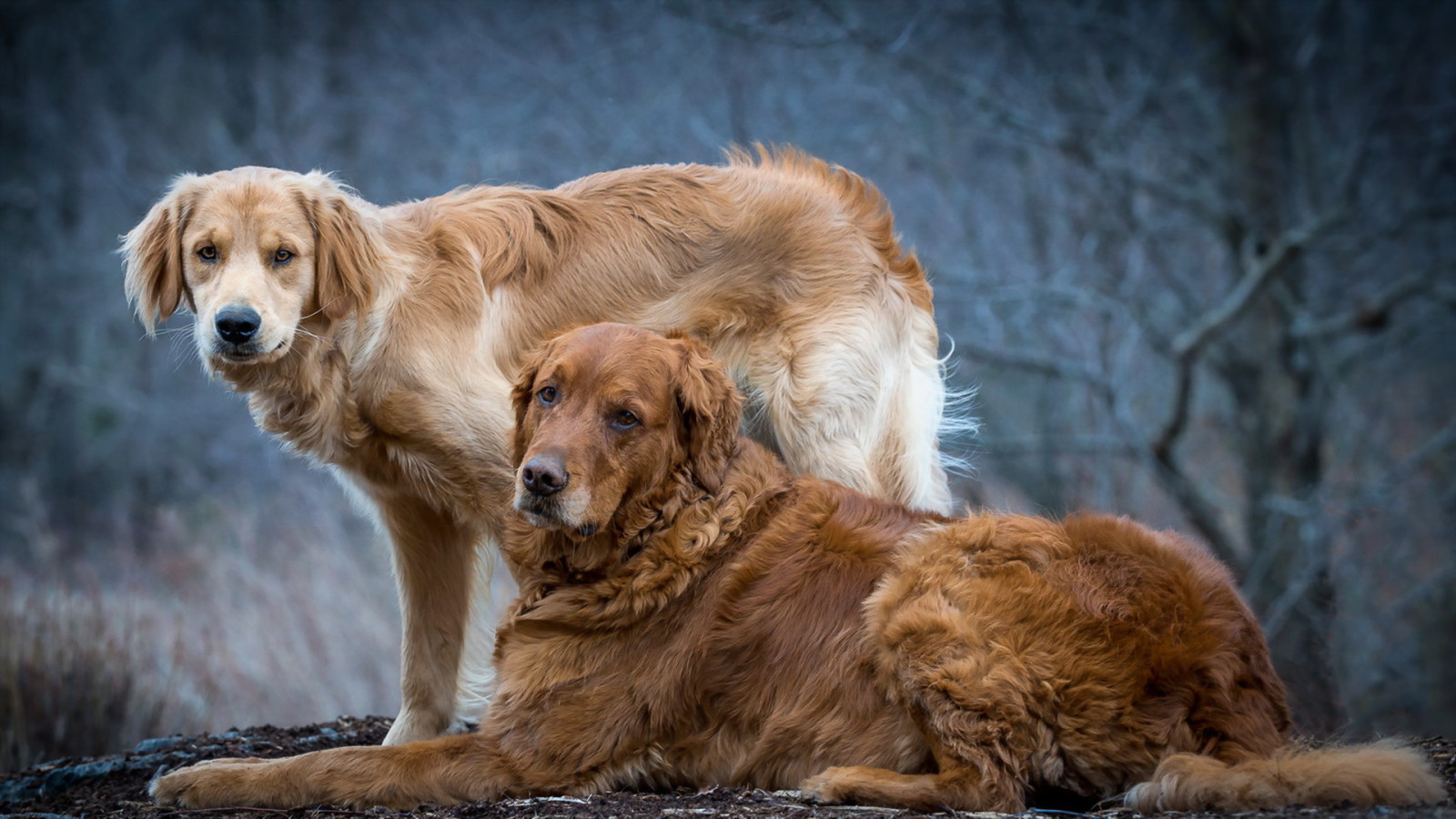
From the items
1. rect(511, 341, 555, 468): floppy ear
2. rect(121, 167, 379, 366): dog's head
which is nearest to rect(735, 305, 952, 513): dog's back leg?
rect(511, 341, 555, 468): floppy ear

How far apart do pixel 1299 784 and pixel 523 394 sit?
2.44m

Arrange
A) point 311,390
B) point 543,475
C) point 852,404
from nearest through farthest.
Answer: point 543,475, point 311,390, point 852,404

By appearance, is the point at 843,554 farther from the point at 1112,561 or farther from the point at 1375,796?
the point at 1375,796

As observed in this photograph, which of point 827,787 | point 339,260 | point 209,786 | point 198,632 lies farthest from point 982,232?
point 209,786

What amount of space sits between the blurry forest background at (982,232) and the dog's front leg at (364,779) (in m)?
3.86

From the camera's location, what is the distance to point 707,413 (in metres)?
3.95

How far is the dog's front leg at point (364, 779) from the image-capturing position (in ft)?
12.0

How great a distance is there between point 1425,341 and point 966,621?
1107 centimetres

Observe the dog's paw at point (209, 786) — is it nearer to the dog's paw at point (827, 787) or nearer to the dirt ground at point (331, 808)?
the dirt ground at point (331, 808)

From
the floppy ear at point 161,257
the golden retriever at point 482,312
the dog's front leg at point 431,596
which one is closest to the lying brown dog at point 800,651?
the golden retriever at point 482,312

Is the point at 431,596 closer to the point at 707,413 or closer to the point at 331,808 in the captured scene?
the point at 331,808

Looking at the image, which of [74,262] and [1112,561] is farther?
[74,262]

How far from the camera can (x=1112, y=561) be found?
3.67 meters

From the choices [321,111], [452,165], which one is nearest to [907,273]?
[452,165]
